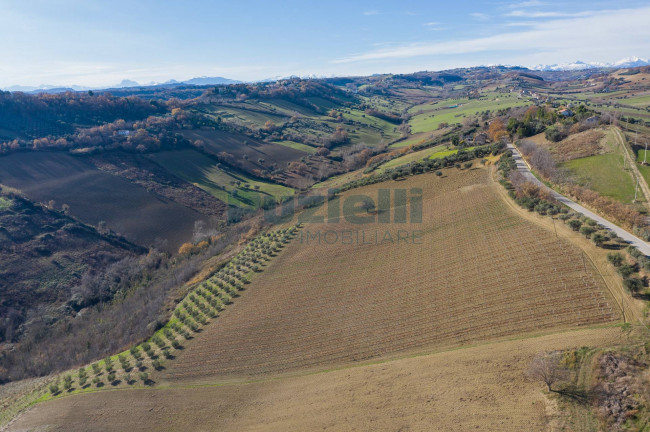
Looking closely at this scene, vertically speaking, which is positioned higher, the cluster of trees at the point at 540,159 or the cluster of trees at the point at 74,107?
the cluster of trees at the point at 74,107

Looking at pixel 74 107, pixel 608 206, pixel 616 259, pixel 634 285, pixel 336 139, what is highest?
pixel 74 107

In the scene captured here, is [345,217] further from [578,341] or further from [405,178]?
[578,341]

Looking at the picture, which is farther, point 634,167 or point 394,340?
point 634,167

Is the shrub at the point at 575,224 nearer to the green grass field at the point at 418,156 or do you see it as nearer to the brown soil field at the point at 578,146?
the brown soil field at the point at 578,146

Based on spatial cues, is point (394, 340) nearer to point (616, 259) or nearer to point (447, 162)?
point (616, 259)

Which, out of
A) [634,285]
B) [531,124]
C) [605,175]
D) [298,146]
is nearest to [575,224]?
[634,285]

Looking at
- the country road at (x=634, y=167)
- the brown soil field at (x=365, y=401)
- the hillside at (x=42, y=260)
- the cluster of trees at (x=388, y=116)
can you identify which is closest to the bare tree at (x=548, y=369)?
the brown soil field at (x=365, y=401)
